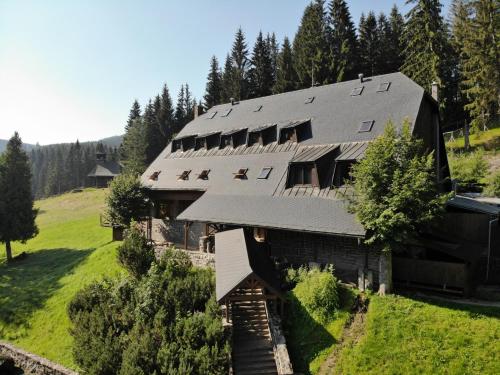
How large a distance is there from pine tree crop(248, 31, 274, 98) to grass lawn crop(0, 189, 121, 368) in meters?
34.2

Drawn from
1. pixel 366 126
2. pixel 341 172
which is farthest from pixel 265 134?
pixel 341 172

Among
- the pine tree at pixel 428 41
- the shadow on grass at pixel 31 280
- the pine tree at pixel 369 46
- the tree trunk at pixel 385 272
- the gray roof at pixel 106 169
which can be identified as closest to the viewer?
the tree trunk at pixel 385 272

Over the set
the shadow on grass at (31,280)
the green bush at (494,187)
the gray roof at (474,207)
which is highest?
the green bush at (494,187)

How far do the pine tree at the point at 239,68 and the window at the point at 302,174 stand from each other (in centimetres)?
3964

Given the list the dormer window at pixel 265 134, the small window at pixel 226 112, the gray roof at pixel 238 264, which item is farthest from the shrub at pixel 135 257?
the small window at pixel 226 112

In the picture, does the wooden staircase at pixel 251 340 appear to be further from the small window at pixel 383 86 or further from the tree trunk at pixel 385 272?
the small window at pixel 383 86

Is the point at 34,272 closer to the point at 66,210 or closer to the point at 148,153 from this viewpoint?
the point at 66,210

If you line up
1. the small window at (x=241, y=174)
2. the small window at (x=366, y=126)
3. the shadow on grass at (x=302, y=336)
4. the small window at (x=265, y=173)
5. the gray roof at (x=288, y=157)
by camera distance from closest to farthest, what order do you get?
the shadow on grass at (x=302, y=336) < the gray roof at (x=288, y=157) < the small window at (x=366, y=126) < the small window at (x=265, y=173) < the small window at (x=241, y=174)

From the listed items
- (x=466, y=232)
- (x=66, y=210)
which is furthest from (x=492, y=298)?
(x=66, y=210)

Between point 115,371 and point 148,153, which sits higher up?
point 148,153

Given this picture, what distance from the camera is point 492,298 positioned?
15.8 meters

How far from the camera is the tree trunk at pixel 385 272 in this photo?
1565 cm

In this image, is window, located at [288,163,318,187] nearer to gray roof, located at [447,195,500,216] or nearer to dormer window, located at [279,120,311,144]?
dormer window, located at [279,120,311,144]

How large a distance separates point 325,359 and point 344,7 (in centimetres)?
5156
